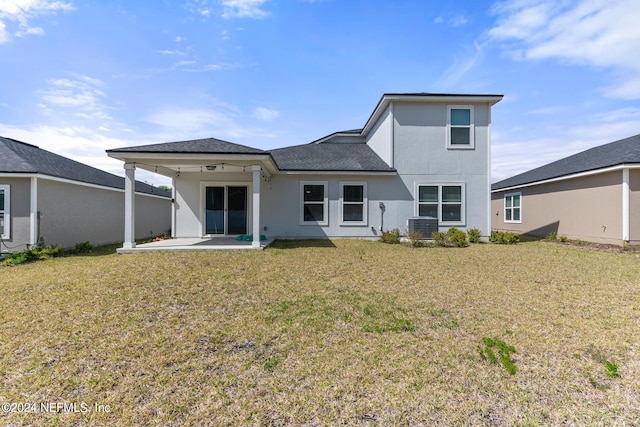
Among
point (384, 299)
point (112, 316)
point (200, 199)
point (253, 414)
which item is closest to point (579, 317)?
point (384, 299)

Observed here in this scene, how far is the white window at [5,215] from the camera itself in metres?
8.92

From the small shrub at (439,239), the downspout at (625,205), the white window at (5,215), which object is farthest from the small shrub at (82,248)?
the downspout at (625,205)

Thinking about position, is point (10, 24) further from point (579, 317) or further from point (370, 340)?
point (579, 317)

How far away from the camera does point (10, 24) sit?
26.0 ft

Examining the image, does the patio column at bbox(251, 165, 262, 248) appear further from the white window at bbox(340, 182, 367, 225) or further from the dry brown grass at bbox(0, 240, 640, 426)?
the white window at bbox(340, 182, 367, 225)

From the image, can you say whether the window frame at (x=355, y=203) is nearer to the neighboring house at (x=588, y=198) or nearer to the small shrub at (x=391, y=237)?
the small shrub at (x=391, y=237)

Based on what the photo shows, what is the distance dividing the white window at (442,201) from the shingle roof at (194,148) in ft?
23.7

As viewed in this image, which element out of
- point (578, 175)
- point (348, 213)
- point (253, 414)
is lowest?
point (253, 414)

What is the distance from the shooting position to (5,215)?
8.94m

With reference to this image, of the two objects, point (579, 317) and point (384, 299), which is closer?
point (579, 317)

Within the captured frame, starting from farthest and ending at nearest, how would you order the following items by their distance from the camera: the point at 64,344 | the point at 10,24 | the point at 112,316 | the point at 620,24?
1. the point at 620,24
2. the point at 10,24
3. the point at 112,316
4. the point at 64,344

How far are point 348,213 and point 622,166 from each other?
981cm

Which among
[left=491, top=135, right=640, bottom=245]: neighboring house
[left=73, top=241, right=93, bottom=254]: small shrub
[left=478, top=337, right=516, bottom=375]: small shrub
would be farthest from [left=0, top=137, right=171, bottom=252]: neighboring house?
[left=491, top=135, right=640, bottom=245]: neighboring house

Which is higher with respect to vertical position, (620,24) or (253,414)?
(620,24)
